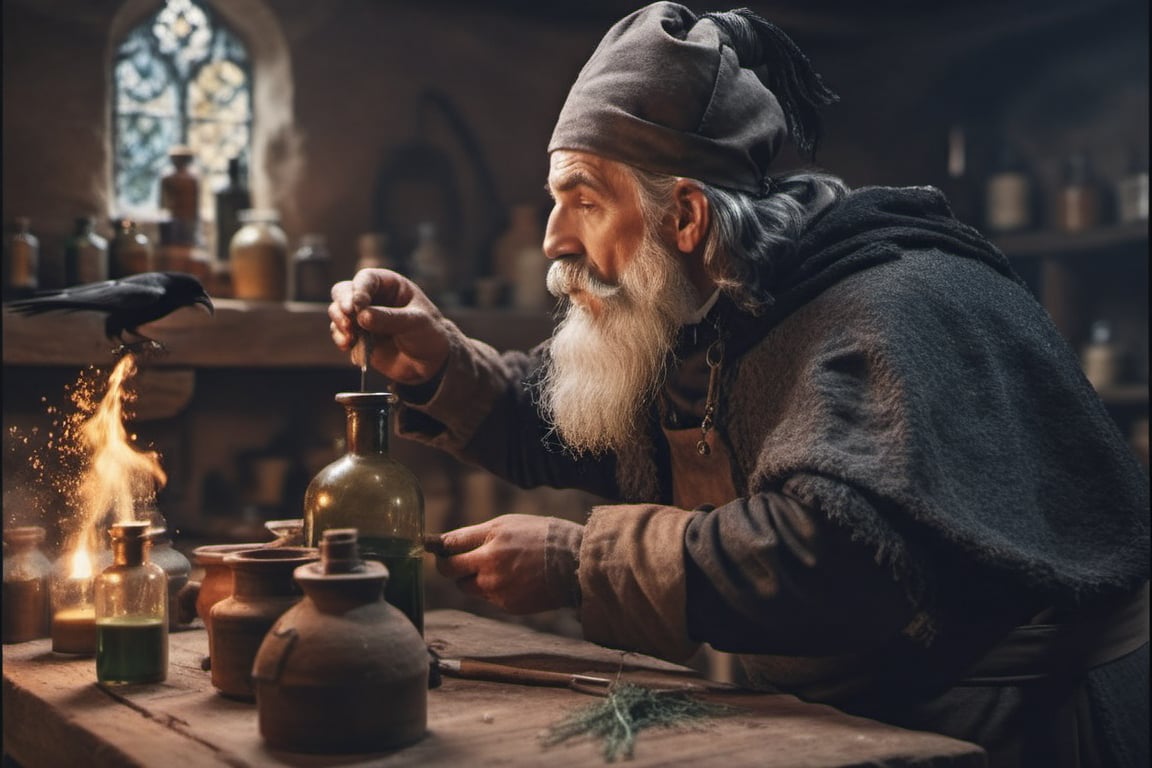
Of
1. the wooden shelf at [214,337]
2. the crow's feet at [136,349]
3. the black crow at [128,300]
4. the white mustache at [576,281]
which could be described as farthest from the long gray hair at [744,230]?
the wooden shelf at [214,337]

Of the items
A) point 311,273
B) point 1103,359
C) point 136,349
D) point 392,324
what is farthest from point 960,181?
point 136,349

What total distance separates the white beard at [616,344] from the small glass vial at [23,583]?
1.06m

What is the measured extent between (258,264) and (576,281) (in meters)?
2.47

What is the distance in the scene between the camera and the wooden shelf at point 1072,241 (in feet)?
16.4

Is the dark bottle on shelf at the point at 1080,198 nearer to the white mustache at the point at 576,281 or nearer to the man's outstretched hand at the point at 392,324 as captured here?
the white mustache at the point at 576,281

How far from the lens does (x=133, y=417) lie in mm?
2443

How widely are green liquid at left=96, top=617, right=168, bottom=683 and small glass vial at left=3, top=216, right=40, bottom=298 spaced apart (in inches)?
107

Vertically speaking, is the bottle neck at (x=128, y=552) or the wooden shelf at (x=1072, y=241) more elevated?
the wooden shelf at (x=1072, y=241)

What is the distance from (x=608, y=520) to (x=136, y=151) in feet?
12.4

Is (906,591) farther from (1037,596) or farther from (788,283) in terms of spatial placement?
(788,283)

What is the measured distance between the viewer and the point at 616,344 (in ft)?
7.93

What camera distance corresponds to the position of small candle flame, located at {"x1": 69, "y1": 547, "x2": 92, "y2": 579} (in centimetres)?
228

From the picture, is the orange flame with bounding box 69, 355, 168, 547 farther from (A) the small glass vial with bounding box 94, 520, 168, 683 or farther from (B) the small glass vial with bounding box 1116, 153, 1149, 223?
(B) the small glass vial with bounding box 1116, 153, 1149, 223

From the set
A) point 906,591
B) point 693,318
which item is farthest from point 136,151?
point 906,591
